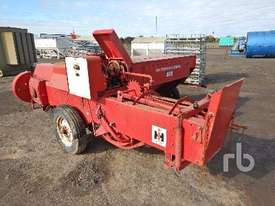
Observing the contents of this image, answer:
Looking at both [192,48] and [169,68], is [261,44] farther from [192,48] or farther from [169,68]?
[169,68]

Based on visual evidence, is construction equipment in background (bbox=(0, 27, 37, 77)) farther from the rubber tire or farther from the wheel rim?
the rubber tire

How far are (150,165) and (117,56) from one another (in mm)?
1694

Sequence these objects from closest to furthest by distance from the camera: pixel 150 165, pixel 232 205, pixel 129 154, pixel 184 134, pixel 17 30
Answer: pixel 184 134 → pixel 232 205 → pixel 150 165 → pixel 129 154 → pixel 17 30

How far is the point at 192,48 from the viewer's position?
1039cm

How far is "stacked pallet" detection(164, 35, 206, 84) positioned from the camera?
32.9 feet

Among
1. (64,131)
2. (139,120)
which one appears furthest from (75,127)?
(139,120)

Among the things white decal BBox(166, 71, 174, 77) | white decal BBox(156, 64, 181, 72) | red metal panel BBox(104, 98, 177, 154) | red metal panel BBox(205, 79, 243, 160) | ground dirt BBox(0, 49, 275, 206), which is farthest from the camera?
white decal BBox(166, 71, 174, 77)

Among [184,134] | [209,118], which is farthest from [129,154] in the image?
[209,118]

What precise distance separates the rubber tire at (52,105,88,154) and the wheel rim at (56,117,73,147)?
0.10 meters

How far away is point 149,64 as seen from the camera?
4.84m

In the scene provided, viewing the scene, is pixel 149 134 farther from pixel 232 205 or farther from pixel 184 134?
pixel 232 205

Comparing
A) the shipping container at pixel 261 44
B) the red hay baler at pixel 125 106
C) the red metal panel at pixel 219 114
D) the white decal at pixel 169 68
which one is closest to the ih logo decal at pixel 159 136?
the red hay baler at pixel 125 106

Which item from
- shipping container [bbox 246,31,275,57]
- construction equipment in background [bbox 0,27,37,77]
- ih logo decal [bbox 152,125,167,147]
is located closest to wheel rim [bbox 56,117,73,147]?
ih logo decal [bbox 152,125,167,147]

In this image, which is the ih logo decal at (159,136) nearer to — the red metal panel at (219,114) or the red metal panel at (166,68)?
the red metal panel at (219,114)
